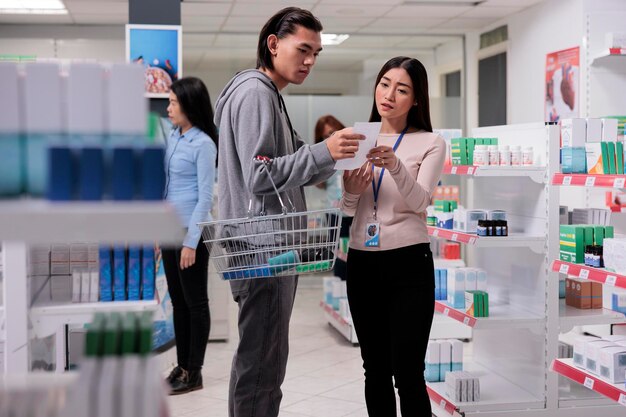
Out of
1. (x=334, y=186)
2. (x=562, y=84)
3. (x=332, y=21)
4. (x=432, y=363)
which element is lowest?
(x=432, y=363)

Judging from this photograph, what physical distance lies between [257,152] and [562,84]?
227 inches

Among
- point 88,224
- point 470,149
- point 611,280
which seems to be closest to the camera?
point 88,224

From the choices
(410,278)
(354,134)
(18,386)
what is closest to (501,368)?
(410,278)

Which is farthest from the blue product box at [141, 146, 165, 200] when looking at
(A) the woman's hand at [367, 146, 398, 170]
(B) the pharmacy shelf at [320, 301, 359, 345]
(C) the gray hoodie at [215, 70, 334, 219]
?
(B) the pharmacy shelf at [320, 301, 359, 345]

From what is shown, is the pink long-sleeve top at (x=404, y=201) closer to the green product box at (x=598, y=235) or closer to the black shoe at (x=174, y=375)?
the green product box at (x=598, y=235)

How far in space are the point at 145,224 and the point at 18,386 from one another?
0.52 meters

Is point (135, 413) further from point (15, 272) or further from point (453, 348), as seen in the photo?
point (453, 348)

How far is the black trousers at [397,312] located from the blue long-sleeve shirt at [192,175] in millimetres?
1604

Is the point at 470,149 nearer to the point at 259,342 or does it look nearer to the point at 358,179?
the point at 358,179

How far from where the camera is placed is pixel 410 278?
2.86 meters

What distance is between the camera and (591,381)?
137 inches

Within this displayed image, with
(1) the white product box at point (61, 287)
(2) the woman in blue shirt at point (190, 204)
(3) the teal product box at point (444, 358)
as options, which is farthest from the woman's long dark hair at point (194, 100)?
(3) the teal product box at point (444, 358)

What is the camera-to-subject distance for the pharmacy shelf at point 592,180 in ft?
10.8

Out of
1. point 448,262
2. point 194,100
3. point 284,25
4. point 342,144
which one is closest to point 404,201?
point 342,144
